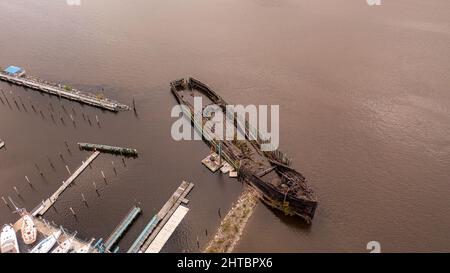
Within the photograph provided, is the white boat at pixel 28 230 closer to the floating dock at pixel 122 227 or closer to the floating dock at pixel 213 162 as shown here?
the floating dock at pixel 122 227

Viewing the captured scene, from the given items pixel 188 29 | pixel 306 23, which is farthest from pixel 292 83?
pixel 188 29

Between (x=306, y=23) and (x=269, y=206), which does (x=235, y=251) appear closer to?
(x=269, y=206)

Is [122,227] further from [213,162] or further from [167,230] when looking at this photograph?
[213,162]

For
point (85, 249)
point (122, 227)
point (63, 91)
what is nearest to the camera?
point (85, 249)

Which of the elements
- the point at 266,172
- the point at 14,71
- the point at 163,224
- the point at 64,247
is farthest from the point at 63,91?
the point at 266,172

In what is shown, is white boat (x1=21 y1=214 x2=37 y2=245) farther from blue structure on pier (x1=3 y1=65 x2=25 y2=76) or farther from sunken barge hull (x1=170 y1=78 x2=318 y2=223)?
blue structure on pier (x1=3 y1=65 x2=25 y2=76)

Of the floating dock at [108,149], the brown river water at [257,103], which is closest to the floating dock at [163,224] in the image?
the brown river water at [257,103]
